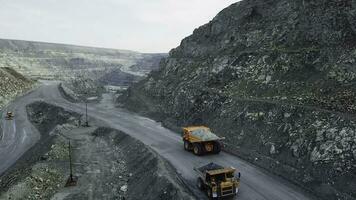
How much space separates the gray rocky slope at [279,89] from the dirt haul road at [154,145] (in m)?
1.61

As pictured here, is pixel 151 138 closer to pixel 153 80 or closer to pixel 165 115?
pixel 165 115

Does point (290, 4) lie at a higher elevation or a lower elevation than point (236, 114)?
higher

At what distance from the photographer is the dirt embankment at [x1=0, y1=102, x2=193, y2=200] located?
87.2 ft

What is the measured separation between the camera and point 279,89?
37.8 metres

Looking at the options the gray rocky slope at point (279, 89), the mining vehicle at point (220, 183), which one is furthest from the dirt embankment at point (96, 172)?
the gray rocky slope at point (279, 89)

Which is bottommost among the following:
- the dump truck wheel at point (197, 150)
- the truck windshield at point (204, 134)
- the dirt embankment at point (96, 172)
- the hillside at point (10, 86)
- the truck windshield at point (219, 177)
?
the hillside at point (10, 86)

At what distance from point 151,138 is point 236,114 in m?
9.56

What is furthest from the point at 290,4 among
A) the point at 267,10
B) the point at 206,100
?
the point at 206,100

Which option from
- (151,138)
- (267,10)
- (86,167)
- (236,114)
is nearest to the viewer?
(86,167)

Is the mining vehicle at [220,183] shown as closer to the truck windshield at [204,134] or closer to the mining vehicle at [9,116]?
the truck windshield at [204,134]

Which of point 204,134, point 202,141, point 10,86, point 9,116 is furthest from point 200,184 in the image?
point 10,86

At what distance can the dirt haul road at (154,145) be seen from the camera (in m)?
24.1

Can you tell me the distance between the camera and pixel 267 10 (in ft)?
169

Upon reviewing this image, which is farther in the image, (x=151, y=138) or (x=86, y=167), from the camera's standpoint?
(x=151, y=138)
